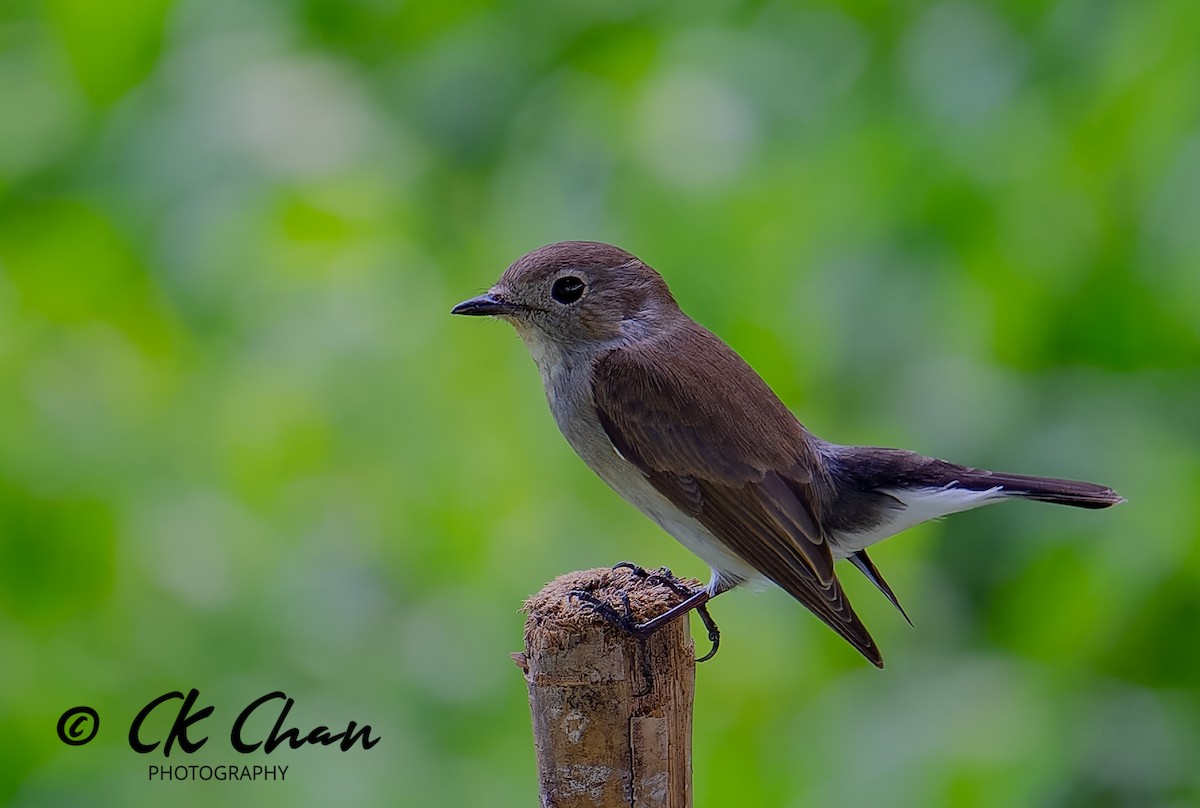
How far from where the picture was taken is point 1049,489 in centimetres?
332

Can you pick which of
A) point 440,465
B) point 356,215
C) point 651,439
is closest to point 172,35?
point 356,215

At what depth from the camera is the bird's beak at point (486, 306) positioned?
131 inches

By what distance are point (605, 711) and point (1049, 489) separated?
1.36m

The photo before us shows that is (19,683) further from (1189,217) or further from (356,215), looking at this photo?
(1189,217)

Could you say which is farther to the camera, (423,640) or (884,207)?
(884,207)

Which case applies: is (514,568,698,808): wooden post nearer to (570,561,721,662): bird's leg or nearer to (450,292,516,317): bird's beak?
(570,561,721,662): bird's leg

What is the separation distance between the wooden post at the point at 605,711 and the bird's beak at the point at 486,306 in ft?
3.13

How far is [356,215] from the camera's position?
4.30m

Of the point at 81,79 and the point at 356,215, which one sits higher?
the point at 81,79

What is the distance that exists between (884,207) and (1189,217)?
32.4 inches
